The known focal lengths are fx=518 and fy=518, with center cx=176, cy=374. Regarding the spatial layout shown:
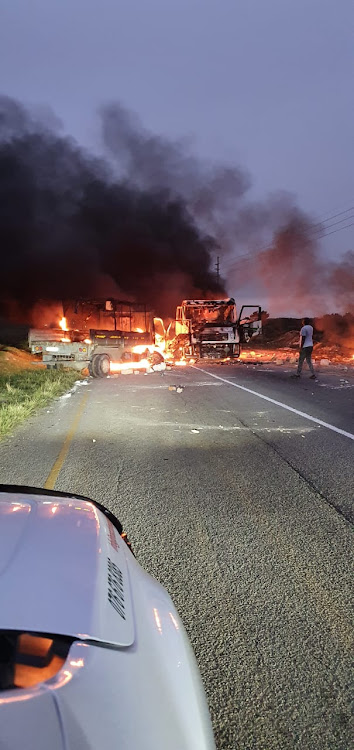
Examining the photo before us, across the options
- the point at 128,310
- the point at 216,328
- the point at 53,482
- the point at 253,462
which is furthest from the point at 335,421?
the point at 216,328

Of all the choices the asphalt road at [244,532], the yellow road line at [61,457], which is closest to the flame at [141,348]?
the yellow road line at [61,457]

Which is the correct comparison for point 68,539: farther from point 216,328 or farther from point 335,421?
point 216,328

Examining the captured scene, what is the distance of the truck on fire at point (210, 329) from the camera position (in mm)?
26625

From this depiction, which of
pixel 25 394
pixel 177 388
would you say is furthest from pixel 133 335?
pixel 25 394

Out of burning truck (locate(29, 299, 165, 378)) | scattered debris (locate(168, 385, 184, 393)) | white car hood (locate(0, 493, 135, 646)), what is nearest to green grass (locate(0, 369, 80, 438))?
burning truck (locate(29, 299, 165, 378))

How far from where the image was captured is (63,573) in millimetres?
1425

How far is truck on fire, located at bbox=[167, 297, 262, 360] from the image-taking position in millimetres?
26625

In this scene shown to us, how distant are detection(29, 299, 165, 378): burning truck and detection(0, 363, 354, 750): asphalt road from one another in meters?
8.11

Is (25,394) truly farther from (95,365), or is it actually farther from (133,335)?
(133,335)

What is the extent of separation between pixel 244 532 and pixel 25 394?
9.15m

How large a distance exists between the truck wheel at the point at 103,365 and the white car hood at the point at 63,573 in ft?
52.0

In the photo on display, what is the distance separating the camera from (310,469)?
18.7ft

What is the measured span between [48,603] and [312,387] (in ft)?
44.3

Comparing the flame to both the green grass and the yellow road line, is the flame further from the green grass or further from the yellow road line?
the yellow road line
